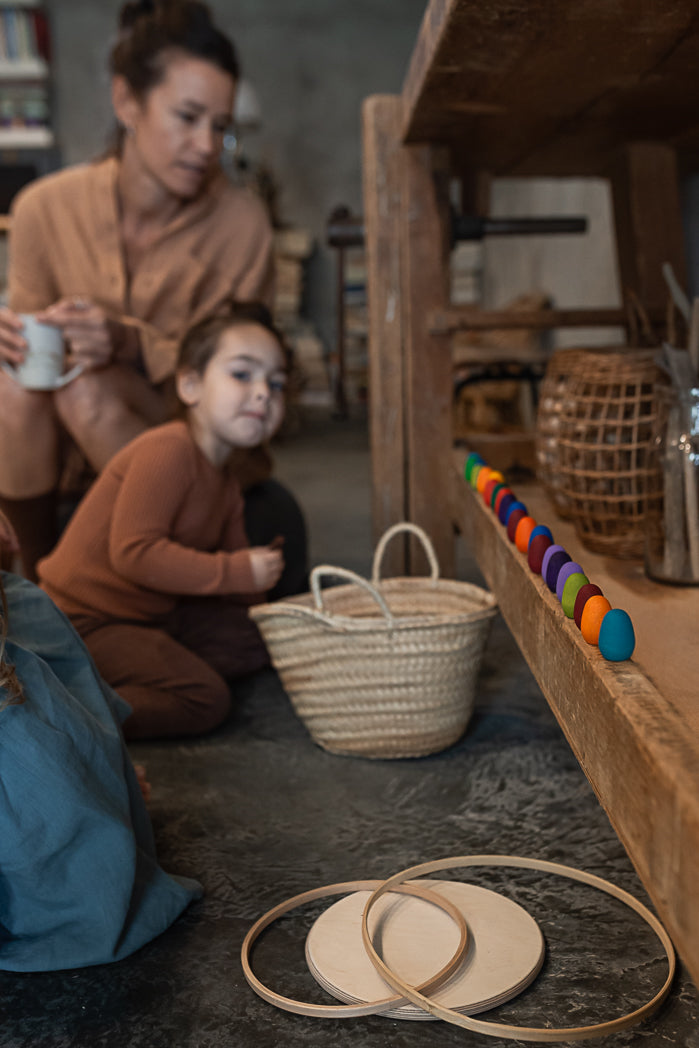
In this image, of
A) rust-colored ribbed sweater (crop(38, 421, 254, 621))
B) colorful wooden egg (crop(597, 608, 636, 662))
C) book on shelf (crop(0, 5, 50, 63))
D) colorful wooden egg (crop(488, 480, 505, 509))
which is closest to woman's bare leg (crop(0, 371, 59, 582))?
rust-colored ribbed sweater (crop(38, 421, 254, 621))

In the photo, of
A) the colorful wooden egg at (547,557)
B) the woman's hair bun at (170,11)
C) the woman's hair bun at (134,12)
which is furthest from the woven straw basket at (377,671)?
the woman's hair bun at (134,12)

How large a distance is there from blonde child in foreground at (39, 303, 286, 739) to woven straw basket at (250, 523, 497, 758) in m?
0.20

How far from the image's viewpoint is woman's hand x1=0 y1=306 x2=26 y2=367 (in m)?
1.78

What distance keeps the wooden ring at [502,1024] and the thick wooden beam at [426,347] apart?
873 mm

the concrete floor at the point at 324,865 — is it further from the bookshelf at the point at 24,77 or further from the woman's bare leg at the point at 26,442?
the bookshelf at the point at 24,77

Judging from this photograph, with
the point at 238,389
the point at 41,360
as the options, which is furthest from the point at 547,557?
the point at 41,360

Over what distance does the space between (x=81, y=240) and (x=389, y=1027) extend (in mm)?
1743

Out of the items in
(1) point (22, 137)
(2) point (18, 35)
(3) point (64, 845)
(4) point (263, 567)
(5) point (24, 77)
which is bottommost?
(3) point (64, 845)

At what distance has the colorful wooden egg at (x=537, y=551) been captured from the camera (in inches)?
39.1

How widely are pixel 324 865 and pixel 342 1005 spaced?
0.80ft

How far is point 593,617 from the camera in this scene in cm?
76

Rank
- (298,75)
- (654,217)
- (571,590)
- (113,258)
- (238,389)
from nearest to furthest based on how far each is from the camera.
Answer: (571,590), (238,389), (654,217), (113,258), (298,75)

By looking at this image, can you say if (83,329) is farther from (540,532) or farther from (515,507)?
(540,532)

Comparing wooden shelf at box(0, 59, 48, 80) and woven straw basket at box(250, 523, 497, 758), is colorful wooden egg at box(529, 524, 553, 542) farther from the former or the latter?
wooden shelf at box(0, 59, 48, 80)
